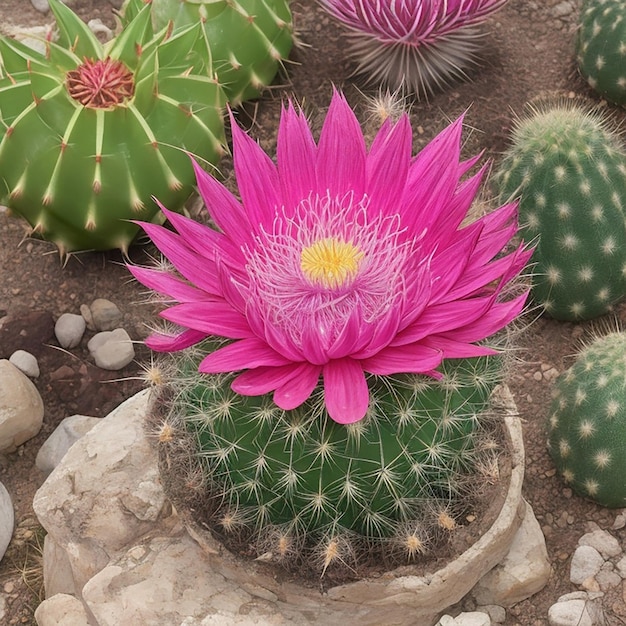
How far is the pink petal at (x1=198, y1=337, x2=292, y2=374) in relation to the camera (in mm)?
1449

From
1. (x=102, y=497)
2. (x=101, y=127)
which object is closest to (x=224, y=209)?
(x=102, y=497)

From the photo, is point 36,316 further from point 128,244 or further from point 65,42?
point 65,42

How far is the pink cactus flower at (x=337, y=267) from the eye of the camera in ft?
4.73

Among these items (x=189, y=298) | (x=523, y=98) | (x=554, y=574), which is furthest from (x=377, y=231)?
(x=523, y=98)

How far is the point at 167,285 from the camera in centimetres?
158

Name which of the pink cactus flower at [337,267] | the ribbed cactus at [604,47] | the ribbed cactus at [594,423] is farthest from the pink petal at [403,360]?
the ribbed cactus at [604,47]

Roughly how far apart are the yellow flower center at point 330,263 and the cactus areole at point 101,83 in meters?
1.12

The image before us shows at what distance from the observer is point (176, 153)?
2568mm

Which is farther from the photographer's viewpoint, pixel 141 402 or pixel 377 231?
pixel 141 402

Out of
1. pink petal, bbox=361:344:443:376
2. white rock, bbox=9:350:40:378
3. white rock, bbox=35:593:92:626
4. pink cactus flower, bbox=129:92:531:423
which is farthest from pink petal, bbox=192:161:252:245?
white rock, bbox=9:350:40:378

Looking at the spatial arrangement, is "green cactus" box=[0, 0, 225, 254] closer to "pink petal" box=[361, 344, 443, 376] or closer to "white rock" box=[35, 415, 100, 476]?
"white rock" box=[35, 415, 100, 476]

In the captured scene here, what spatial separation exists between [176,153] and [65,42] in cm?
49

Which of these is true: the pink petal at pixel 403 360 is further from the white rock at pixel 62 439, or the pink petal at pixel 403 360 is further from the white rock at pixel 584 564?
the white rock at pixel 62 439

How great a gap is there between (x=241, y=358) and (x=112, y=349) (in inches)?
51.8
